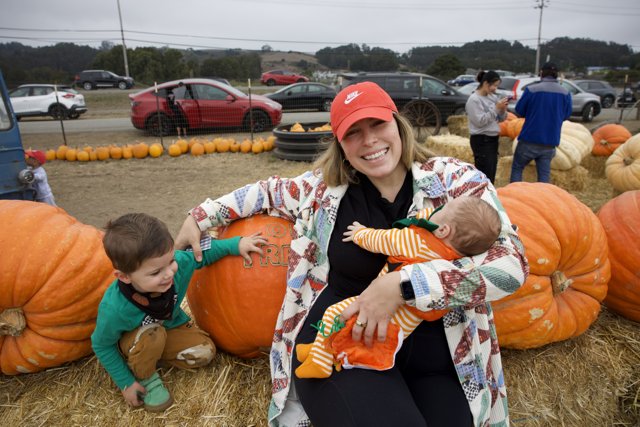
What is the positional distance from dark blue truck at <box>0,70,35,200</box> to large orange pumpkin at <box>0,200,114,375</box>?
2978 mm

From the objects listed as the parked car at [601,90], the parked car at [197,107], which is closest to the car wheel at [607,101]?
the parked car at [601,90]

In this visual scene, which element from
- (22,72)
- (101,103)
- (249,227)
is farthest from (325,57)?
(249,227)

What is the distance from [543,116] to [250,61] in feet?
183

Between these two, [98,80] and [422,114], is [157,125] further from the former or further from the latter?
[98,80]

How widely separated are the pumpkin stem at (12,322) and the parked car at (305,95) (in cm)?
1751

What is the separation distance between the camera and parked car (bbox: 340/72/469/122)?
13883 mm

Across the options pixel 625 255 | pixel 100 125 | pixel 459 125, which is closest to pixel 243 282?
pixel 625 255

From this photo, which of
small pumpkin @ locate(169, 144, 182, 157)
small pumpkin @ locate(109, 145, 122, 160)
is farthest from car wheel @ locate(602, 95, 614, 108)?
small pumpkin @ locate(109, 145, 122, 160)

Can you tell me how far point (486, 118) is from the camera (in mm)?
6352

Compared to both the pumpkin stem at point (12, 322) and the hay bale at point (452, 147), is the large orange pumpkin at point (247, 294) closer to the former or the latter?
the pumpkin stem at point (12, 322)

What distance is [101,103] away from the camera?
86.4ft

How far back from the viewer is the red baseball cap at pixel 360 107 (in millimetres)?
1893

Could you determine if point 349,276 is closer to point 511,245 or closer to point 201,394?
point 511,245

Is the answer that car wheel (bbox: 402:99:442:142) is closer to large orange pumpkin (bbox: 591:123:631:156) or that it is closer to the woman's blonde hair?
large orange pumpkin (bbox: 591:123:631:156)
